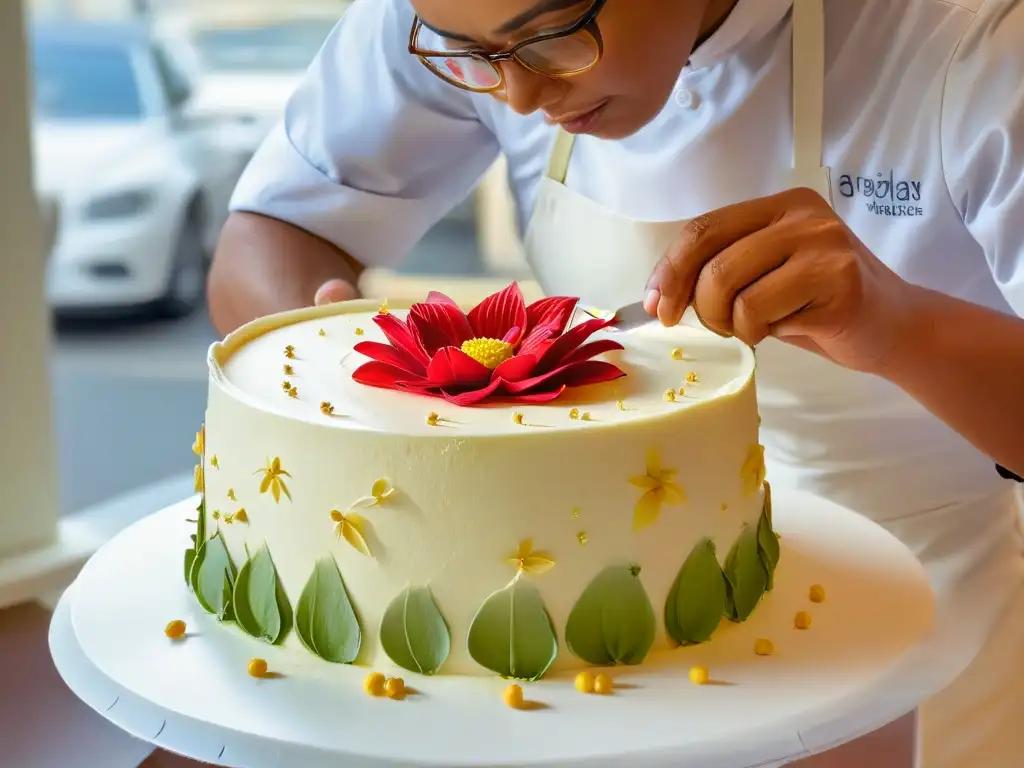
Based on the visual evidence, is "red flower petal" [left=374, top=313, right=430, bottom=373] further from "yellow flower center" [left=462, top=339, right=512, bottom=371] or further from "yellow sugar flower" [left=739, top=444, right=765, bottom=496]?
"yellow sugar flower" [left=739, top=444, right=765, bottom=496]

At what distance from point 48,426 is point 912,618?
151cm

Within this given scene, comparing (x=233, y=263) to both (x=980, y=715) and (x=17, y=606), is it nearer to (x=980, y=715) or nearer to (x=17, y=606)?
(x=17, y=606)

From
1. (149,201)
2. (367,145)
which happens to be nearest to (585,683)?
(367,145)

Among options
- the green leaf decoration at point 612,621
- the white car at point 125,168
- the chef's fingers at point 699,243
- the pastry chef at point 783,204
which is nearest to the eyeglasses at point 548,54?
the pastry chef at point 783,204

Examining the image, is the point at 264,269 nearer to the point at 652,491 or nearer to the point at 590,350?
the point at 590,350

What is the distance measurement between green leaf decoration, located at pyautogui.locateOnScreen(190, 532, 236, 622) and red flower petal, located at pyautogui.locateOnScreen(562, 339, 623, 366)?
0.97 feet

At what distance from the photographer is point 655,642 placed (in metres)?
0.87

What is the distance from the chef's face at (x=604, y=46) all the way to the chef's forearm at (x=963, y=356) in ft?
0.91

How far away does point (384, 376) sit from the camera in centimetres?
95

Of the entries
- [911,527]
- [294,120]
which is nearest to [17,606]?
[294,120]

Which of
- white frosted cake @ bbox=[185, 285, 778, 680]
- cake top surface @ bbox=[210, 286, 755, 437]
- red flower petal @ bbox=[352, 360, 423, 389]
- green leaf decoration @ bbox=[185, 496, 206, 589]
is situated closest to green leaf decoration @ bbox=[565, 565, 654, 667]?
white frosted cake @ bbox=[185, 285, 778, 680]

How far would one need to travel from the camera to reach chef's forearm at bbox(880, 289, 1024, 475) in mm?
960

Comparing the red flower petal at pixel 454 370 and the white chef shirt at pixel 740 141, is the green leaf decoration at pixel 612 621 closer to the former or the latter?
the red flower petal at pixel 454 370

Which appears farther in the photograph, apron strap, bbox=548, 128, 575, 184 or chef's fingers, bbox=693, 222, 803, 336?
apron strap, bbox=548, 128, 575, 184
